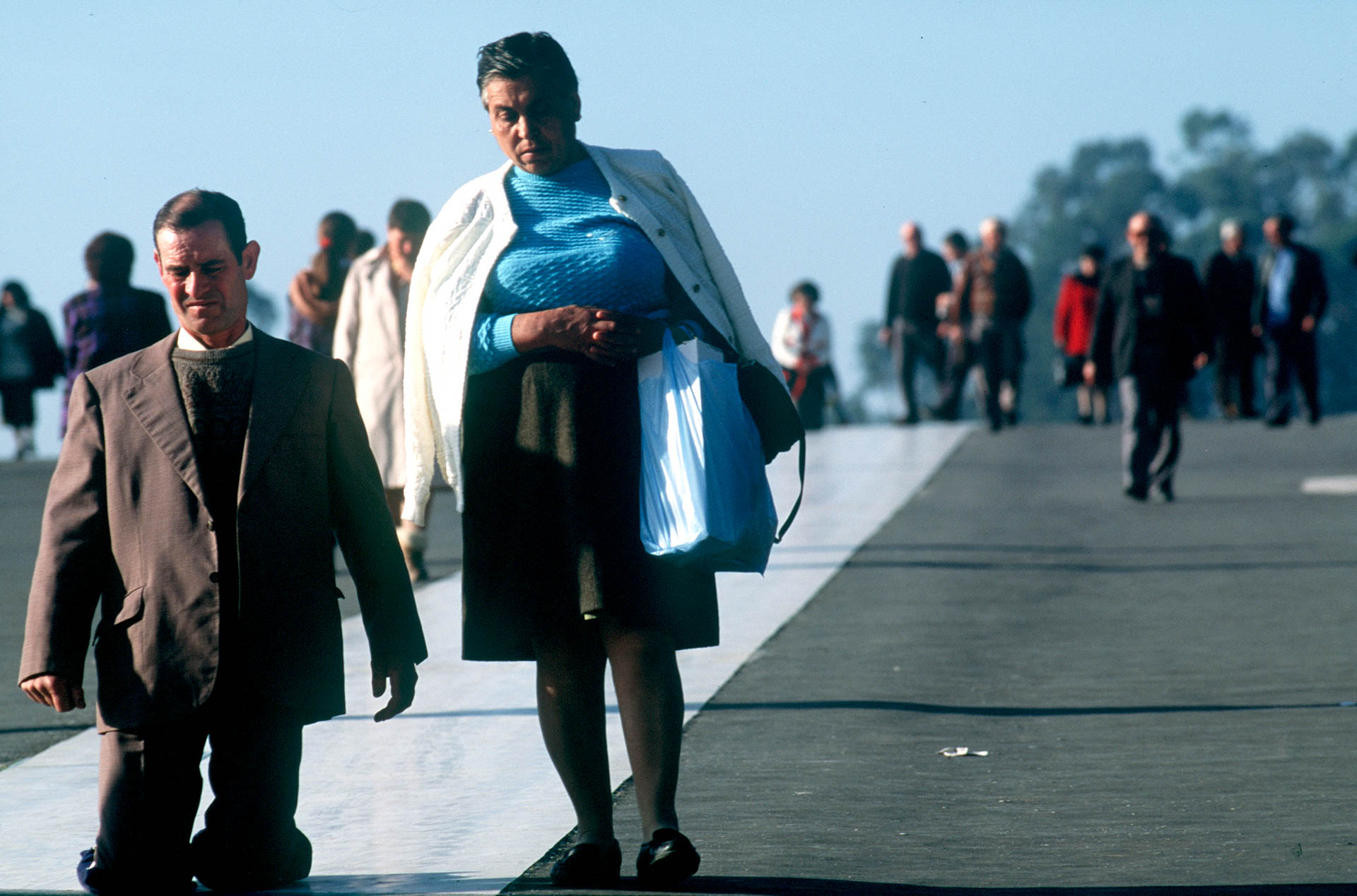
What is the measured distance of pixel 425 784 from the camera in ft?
19.3

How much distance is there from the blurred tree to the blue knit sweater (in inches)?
3469

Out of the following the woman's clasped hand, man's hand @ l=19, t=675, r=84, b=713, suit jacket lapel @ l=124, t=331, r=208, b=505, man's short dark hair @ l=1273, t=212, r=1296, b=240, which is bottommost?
man's short dark hair @ l=1273, t=212, r=1296, b=240

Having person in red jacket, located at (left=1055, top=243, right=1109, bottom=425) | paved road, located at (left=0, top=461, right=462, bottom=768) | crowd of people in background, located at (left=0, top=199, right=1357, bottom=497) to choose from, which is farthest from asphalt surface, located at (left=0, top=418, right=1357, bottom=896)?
person in red jacket, located at (left=1055, top=243, right=1109, bottom=425)

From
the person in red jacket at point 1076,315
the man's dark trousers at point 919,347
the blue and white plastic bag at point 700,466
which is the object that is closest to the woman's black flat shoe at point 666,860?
the blue and white plastic bag at point 700,466

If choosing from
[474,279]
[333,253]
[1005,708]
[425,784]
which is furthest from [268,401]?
[333,253]

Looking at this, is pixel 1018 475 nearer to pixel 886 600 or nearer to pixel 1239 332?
pixel 1239 332

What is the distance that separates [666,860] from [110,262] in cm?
639

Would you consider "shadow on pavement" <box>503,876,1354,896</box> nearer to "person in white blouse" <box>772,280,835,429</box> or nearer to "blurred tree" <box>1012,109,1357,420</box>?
"person in white blouse" <box>772,280,835,429</box>

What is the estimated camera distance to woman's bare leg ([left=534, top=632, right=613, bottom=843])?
4.73 m

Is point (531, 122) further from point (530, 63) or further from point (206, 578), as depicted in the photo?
point (206, 578)

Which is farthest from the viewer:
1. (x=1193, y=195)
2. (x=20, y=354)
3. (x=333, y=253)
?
(x=1193, y=195)

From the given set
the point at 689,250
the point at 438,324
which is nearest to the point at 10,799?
the point at 438,324

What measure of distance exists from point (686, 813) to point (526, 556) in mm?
Answer: 1100

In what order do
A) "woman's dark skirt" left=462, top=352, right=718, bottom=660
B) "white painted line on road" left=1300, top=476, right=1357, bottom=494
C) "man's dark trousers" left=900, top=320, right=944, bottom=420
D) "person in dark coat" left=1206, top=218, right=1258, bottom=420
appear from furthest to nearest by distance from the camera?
"man's dark trousers" left=900, top=320, right=944, bottom=420
"person in dark coat" left=1206, top=218, right=1258, bottom=420
"white painted line on road" left=1300, top=476, right=1357, bottom=494
"woman's dark skirt" left=462, top=352, right=718, bottom=660
